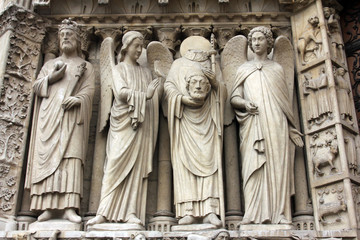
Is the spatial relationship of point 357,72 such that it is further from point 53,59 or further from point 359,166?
point 53,59

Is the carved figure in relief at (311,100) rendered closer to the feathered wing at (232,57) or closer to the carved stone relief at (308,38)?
the carved stone relief at (308,38)

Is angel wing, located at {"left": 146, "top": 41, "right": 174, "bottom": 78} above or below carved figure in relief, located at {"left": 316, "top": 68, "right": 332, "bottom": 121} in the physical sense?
above

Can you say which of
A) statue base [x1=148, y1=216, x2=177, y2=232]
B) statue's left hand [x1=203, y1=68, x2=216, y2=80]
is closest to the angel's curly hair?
statue's left hand [x1=203, y1=68, x2=216, y2=80]

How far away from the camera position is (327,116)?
6883 mm

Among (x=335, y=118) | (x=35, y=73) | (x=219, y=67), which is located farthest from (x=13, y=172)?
(x=335, y=118)

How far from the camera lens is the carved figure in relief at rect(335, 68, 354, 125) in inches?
272

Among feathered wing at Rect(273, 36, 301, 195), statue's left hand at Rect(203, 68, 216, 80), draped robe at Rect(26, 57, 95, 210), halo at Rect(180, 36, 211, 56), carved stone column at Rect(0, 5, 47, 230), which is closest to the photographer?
draped robe at Rect(26, 57, 95, 210)

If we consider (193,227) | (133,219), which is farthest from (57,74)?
(193,227)

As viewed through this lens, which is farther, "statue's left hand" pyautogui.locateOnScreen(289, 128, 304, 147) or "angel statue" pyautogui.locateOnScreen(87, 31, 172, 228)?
"statue's left hand" pyautogui.locateOnScreen(289, 128, 304, 147)

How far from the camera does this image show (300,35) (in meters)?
7.67

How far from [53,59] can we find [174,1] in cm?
221

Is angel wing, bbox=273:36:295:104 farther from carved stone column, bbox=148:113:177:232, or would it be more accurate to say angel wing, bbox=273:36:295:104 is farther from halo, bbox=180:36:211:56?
carved stone column, bbox=148:113:177:232

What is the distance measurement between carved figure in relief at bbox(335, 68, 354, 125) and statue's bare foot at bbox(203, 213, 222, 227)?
2.31 meters

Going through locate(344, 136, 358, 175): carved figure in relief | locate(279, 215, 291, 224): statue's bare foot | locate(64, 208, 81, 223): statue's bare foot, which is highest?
locate(344, 136, 358, 175): carved figure in relief
